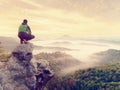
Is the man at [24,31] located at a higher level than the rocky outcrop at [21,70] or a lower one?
higher

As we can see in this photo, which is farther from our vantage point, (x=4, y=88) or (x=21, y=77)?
(x=21, y=77)

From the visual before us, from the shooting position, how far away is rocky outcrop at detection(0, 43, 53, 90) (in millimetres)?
78500

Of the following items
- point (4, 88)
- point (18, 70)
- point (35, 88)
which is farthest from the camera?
point (35, 88)

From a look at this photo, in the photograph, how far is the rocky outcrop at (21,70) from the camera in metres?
78.5

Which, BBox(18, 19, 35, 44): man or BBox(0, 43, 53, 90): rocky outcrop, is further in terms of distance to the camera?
BBox(0, 43, 53, 90): rocky outcrop

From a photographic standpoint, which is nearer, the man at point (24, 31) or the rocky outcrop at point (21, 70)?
the man at point (24, 31)

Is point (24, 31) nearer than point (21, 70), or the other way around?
point (24, 31)

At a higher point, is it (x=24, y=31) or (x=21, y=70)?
(x=24, y=31)

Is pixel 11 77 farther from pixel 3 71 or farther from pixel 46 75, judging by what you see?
pixel 46 75

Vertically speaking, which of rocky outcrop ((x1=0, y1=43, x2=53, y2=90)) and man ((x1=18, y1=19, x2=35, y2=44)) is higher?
man ((x1=18, y1=19, x2=35, y2=44))

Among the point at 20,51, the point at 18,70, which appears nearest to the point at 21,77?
the point at 18,70

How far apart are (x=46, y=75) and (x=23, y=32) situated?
18474 millimetres

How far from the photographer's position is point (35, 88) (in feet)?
283

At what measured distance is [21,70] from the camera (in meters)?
80.8
